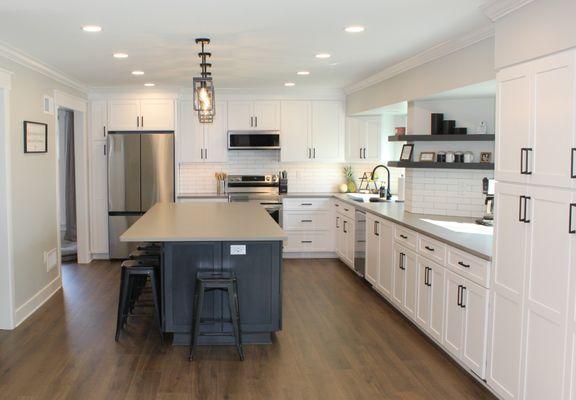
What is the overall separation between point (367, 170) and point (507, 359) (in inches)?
215

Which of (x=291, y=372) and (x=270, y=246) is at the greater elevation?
(x=270, y=246)

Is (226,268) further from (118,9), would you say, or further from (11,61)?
(11,61)

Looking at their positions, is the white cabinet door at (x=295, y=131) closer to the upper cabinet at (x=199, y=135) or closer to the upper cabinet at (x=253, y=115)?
the upper cabinet at (x=253, y=115)

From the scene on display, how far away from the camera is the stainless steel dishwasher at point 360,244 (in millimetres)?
6477

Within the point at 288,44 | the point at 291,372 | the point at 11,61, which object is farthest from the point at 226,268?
the point at 11,61

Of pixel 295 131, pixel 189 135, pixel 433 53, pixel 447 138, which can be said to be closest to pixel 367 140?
pixel 295 131

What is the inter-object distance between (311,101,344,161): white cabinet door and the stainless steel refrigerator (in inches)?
82.5

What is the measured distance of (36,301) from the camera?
5547mm

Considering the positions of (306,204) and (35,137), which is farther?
(306,204)

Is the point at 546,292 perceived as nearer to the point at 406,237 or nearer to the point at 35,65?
the point at 406,237

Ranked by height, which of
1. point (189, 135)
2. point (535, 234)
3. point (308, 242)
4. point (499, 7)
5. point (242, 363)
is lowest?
point (242, 363)

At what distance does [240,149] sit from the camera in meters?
8.15

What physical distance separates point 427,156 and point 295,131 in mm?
2966

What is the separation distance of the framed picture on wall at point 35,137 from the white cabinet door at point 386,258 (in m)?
3.53
